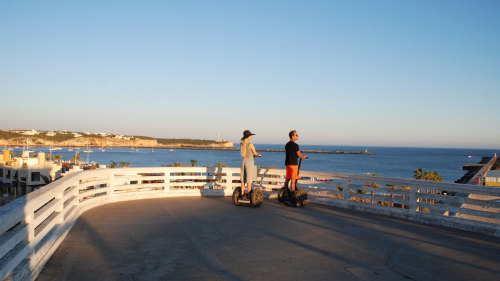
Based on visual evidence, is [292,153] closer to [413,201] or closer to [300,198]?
[300,198]

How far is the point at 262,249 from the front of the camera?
Result: 5.41 meters

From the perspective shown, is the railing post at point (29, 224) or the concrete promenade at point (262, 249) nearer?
the railing post at point (29, 224)

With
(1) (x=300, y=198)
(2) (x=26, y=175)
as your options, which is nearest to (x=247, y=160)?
(1) (x=300, y=198)

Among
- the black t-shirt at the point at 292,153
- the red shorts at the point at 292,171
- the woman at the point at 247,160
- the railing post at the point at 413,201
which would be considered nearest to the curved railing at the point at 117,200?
the railing post at the point at 413,201

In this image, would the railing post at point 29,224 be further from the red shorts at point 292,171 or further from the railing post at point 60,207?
the red shorts at point 292,171

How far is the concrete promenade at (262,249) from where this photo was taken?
4.36 metres

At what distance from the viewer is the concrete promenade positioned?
14.3 ft

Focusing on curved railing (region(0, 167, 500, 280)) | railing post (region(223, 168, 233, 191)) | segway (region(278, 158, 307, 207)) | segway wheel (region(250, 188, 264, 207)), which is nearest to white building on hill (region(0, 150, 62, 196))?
railing post (region(223, 168, 233, 191))

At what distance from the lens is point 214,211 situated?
869 centimetres

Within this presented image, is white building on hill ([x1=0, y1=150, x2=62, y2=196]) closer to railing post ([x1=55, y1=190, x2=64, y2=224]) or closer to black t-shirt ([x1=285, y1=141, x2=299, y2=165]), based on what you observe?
black t-shirt ([x1=285, y1=141, x2=299, y2=165])

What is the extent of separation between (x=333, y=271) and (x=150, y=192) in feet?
25.3

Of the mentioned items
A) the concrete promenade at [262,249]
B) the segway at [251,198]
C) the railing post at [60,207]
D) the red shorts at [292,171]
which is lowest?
the concrete promenade at [262,249]

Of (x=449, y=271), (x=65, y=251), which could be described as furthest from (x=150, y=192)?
(x=449, y=271)

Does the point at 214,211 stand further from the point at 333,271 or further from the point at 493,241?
the point at 493,241
